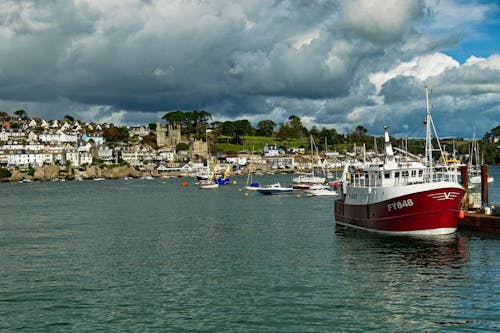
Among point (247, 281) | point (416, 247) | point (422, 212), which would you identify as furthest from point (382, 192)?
point (247, 281)

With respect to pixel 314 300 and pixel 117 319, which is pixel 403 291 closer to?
pixel 314 300

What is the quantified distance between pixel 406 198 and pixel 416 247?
4.57m

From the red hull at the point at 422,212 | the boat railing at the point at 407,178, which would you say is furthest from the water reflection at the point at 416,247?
the boat railing at the point at 407,178

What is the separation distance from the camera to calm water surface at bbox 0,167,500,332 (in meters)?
25.0

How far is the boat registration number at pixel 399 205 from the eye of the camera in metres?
45.4

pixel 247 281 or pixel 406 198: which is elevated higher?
pixel 406 198

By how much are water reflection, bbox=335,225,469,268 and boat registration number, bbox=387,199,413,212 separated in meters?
2.42

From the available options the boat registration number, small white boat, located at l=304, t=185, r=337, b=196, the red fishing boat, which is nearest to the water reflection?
the red fishing boat

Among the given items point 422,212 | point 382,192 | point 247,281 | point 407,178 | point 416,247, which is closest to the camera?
point 247,281

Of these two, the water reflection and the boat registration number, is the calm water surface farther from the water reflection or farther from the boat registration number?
the boat registration number

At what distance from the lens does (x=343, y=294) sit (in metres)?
29.1

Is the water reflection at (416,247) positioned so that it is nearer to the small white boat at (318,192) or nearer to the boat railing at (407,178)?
the boat railing at (407,178)

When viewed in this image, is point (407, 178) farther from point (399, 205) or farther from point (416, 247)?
point (416, 247)

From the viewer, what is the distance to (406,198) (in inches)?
1784
